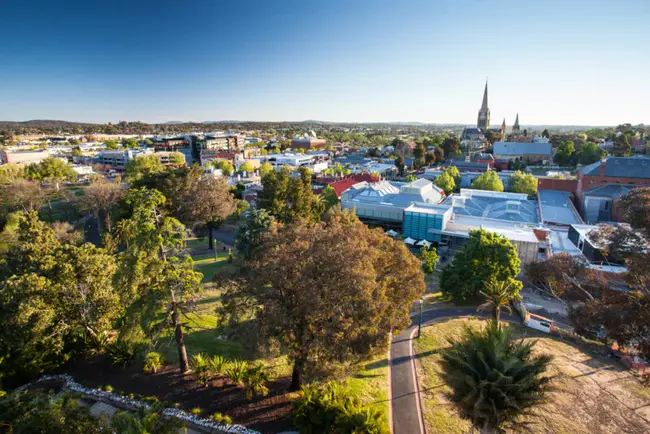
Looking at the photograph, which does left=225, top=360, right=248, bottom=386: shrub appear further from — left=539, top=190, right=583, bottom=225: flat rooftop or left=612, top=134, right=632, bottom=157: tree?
left=612, top=134, right=632, bottom=157: tree

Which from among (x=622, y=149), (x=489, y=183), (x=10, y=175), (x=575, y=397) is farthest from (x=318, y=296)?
(x=622, y=149)

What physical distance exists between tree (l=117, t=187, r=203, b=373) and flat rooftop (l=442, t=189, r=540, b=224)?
40.5 m

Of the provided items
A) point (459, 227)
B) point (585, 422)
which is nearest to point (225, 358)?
point (585, 422)

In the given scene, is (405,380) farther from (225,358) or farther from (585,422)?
(225,358)

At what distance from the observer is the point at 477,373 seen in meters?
11.8

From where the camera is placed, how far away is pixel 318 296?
1283 cm

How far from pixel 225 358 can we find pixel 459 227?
31632 millimetres

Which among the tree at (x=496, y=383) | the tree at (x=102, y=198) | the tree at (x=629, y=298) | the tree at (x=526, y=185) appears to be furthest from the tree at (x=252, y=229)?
the tree at (x=526, y=185)

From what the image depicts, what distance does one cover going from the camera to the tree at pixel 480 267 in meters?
26.2

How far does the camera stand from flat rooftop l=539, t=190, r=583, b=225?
149ft

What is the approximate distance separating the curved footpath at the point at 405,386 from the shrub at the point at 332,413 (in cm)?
230

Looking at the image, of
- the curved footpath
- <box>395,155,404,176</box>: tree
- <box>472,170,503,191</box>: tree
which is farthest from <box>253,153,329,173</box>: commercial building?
the curved footpath

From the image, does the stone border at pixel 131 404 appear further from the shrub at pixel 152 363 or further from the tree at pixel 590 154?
the tree at pixel 590 154

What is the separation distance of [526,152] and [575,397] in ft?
331
